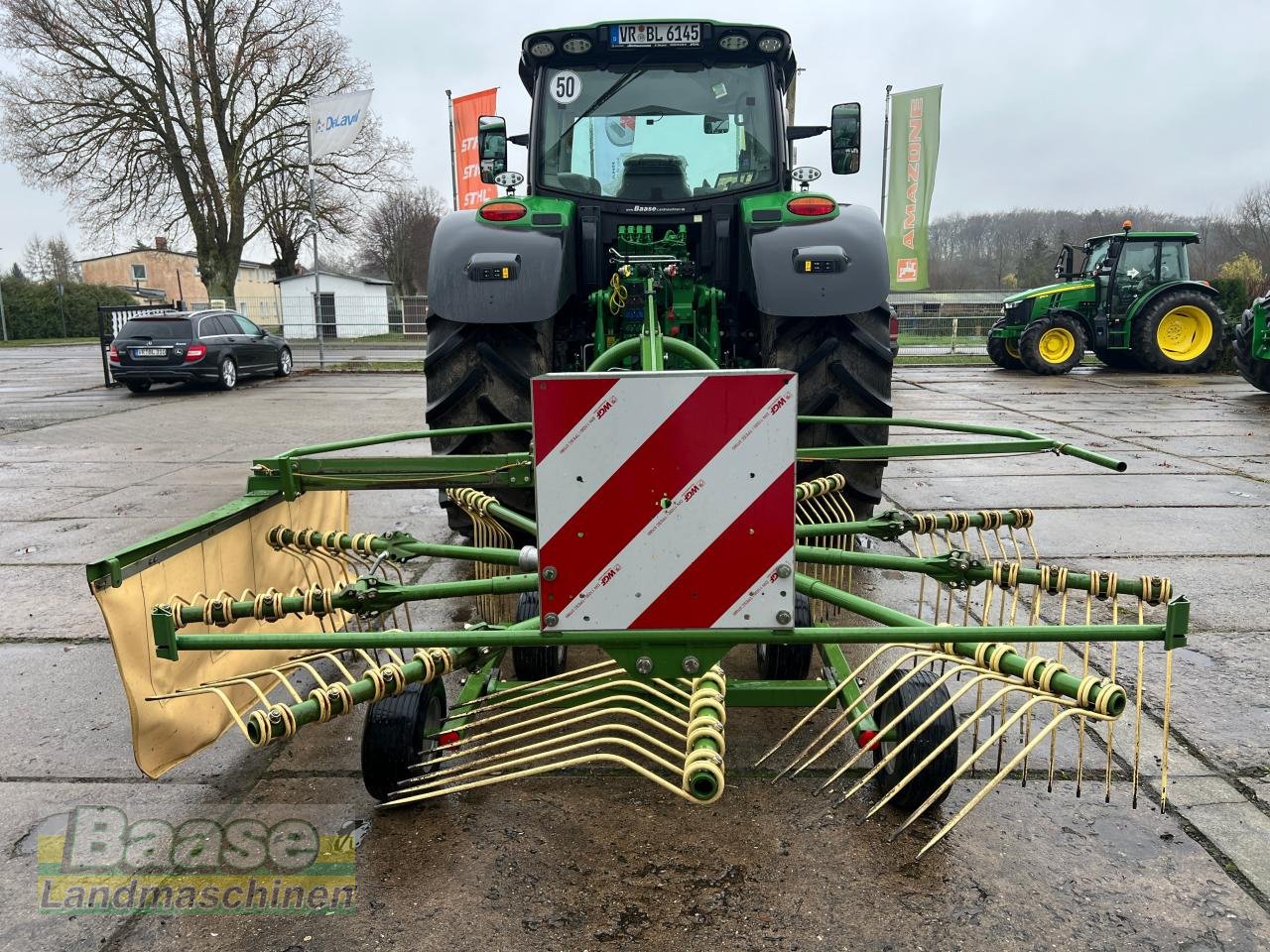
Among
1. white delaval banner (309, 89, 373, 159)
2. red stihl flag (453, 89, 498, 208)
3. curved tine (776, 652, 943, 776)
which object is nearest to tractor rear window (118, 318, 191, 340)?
white delaval banner (309, 89, 373, 159)

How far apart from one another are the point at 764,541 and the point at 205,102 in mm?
30672

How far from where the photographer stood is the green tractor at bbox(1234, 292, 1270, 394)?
A: 38.0ft

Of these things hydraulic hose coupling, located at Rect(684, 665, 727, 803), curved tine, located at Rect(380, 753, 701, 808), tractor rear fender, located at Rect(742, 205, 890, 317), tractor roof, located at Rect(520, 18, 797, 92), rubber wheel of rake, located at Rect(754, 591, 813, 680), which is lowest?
rubber wheel of rake, located at Rect(754, 591, 813, 680)

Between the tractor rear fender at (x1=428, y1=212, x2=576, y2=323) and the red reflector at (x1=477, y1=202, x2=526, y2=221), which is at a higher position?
the red reflector at (x1=477, y1=202, x2=526, y2=221)

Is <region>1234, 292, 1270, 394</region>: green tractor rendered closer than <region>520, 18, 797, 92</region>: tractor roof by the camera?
No

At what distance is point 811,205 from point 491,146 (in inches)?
74.8

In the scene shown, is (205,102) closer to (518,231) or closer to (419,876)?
(518,231)

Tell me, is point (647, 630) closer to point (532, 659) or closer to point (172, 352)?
point (532, 659)

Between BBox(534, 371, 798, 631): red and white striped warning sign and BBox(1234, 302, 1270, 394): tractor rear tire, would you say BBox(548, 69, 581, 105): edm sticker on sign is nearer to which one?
BBox(534, 371, 798, 631): red and white striped warning sign

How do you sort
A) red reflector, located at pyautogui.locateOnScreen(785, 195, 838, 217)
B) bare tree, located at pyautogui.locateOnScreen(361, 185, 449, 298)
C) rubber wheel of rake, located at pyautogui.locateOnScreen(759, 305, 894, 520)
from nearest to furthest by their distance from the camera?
rubber wheel of rake, located at pyautogui.locateOnScreen(759, 305, 894, 520), red reflector, located at pyautogui.locateOnScreen(785, 195, 838, 217), bare tree, located at pyautogui.locateOnScreen(361, 185, 449, 298)

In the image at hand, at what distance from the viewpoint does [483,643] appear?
1939 millimetres

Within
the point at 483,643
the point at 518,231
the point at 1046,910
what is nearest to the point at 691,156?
the point at 518,231

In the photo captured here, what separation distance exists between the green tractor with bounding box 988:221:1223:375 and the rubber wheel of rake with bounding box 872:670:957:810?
1475 centimetres

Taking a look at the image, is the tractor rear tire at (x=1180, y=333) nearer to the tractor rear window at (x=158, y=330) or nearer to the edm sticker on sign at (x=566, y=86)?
the edm sticker on sign at (x=566, y=86)
